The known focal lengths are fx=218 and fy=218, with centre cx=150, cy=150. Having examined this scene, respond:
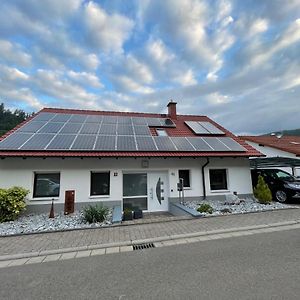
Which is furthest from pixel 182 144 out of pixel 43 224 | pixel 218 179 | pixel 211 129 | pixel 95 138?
pixel 43 224

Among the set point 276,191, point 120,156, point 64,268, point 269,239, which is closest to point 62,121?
point 120,156

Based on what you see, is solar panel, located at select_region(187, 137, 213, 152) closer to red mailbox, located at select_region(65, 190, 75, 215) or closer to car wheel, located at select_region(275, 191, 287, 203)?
car wheel, located at select_region(275, 191, 287, 203)

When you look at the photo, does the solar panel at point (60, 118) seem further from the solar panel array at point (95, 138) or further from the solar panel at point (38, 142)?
the solar panel at point (38, 142)

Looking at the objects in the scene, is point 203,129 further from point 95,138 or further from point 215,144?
point 95,138

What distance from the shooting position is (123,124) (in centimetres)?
1424

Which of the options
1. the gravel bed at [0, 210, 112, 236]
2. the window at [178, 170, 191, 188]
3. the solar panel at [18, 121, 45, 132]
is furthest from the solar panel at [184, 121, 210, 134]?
the solar panel at [18, 121, 45, 132]

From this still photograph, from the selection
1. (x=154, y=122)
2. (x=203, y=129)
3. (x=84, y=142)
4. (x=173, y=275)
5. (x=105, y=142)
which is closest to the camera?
(x=173, y=275)

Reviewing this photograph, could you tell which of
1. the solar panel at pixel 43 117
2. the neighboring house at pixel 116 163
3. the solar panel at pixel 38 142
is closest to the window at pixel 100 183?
the neighboring house at pixel 116 163

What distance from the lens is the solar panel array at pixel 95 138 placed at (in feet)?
34.8

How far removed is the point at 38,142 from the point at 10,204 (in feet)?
10.5

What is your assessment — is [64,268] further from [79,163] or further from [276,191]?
[276,191]

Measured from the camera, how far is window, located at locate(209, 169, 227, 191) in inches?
492

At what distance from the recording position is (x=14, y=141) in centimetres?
1045

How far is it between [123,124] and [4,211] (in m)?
8.00
